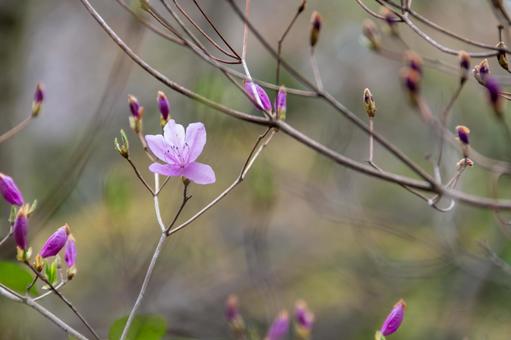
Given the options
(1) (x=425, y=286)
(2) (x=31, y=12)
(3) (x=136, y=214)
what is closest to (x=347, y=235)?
(1) (x=425, y=286)

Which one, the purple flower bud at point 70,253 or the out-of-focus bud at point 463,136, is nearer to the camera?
the out-of-focus bud at point 463,136

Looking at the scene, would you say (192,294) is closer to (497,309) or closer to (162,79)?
(497,309)

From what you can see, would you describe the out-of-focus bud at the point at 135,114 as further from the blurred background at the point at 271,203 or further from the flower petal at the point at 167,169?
the blurred background at the point at 271,203

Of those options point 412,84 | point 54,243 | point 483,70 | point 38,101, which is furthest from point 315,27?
point 38,101

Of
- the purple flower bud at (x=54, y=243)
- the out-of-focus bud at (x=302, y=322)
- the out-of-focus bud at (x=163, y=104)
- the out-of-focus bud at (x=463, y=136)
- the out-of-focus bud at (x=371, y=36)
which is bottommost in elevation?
the purple flower bud at (x=54, y=243)

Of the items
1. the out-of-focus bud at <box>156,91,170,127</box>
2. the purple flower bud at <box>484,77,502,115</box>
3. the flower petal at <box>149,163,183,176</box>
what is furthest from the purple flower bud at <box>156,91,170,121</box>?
the purple flower bud at <box>484,77,502,115</box>

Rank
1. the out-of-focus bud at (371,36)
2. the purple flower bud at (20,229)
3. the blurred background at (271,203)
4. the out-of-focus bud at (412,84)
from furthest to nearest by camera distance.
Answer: the blurred background at (271,203) → the out-of-focus bud at (371,36) → the purple flower bud at (20,229) → the out-of-focus bud at (412,84)

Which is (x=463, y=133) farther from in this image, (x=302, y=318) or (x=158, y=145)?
(x=302, y=318)

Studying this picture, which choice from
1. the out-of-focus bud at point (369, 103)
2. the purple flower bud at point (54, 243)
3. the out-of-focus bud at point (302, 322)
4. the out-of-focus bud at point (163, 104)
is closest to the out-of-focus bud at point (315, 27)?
the out-of-focus bud at point (369, 103)
